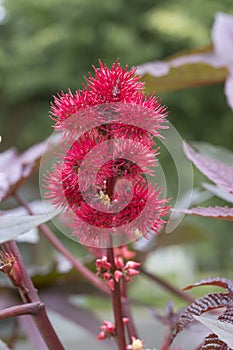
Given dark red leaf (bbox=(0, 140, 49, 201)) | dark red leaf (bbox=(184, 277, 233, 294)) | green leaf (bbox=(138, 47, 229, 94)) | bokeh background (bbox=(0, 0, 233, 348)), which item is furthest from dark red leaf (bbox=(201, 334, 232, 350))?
bokeh background (bbox=(0, 0, 233, 348))

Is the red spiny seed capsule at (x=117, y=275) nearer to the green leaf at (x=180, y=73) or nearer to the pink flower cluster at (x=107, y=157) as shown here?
the pink flower cluster at (x=107, y=157)

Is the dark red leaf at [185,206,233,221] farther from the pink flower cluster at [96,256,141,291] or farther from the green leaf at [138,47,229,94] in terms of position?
the green leaf at [138,47,229,94]

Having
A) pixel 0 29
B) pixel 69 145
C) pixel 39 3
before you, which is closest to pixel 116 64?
pixel 69 145

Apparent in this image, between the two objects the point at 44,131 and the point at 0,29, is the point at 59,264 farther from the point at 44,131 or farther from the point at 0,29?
the point at 0,29

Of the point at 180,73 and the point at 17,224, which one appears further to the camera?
the point at 180,73

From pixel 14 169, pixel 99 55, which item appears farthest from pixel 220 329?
pixel 99 55

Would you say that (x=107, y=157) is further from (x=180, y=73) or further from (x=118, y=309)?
(x=180, y=73)

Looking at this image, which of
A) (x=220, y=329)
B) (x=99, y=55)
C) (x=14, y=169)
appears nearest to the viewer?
(x=220, y=329)
